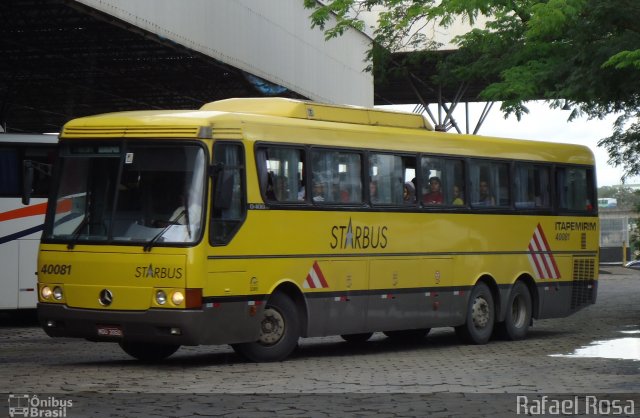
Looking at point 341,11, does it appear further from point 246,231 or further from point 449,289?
point 246,231

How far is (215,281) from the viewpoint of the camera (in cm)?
1567

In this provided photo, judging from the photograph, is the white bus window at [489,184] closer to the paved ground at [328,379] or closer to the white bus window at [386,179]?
the white bus window at [386,179]

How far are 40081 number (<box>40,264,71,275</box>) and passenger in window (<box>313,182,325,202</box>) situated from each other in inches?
128

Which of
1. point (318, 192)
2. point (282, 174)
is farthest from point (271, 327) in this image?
point (318, 192)

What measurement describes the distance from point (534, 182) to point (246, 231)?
7539 millimetres

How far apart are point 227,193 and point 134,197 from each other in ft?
3.40

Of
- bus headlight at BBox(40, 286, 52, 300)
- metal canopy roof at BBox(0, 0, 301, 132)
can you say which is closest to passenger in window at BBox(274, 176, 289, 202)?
bus headlight at BBox(40, 286, 52, 300)

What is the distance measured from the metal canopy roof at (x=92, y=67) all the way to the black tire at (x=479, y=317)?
954 cm

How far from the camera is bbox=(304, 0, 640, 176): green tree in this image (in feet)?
72.9

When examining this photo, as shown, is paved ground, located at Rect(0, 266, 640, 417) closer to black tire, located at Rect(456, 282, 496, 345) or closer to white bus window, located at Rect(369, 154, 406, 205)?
black tire, located at Rect(456, 282, 496, 345)

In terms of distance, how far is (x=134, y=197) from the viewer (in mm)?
15734

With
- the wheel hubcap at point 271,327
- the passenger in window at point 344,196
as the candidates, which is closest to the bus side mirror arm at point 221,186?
the wheel hubcap at point 271,327

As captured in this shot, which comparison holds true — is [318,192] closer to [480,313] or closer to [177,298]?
[177,298]

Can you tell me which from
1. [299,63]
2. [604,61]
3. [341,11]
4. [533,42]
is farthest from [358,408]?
[299,63]
